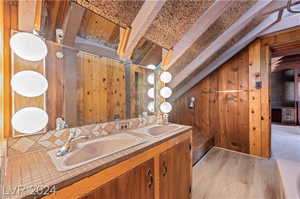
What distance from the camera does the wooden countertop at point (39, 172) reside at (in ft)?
1.77

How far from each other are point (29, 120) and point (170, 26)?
1677mm

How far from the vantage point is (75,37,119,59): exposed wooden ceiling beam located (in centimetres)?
127

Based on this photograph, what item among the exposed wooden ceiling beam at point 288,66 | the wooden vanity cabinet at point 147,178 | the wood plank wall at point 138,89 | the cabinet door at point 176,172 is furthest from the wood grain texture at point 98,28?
the exposed wooden ceiling beam at point 288,66

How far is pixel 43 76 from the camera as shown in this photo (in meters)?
0.99

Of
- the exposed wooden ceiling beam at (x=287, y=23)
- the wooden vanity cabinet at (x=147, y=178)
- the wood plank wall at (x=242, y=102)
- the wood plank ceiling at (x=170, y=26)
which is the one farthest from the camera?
the wood plank wall at (x=242, y=102)

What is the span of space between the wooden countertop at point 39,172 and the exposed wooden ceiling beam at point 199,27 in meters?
1.67

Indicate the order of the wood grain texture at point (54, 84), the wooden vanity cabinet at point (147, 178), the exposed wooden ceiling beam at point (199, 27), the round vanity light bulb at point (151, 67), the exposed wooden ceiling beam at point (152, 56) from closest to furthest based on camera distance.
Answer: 1. the wooden vanity cabinet at point (147, 178)
2. the wood grain texture at point (54, 84)
3. the exposed wooden ceiling beam at point (199, 27)
4. the exposed wooden ceiling beam at point (152, 56)
5. the round vanity light bulb at point (151, 67)

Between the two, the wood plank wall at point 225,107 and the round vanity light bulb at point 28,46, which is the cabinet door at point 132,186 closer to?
the round vanity light bulb at point 28,46

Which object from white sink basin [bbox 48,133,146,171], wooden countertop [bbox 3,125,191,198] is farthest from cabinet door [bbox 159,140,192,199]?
wooden countertop [bbox 3,125,191,198]

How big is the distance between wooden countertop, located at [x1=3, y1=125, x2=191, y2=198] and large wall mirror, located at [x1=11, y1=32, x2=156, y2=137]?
218mm

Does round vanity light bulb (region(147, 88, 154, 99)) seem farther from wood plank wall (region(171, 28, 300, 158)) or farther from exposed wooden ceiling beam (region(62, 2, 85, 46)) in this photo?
wood plank wall (region(171, 28, 300, 158))

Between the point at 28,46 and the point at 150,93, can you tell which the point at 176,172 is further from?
the point at 28,46

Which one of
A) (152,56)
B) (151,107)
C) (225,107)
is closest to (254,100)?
(225,107)

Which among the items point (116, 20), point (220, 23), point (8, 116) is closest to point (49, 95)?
point (8, 116)
